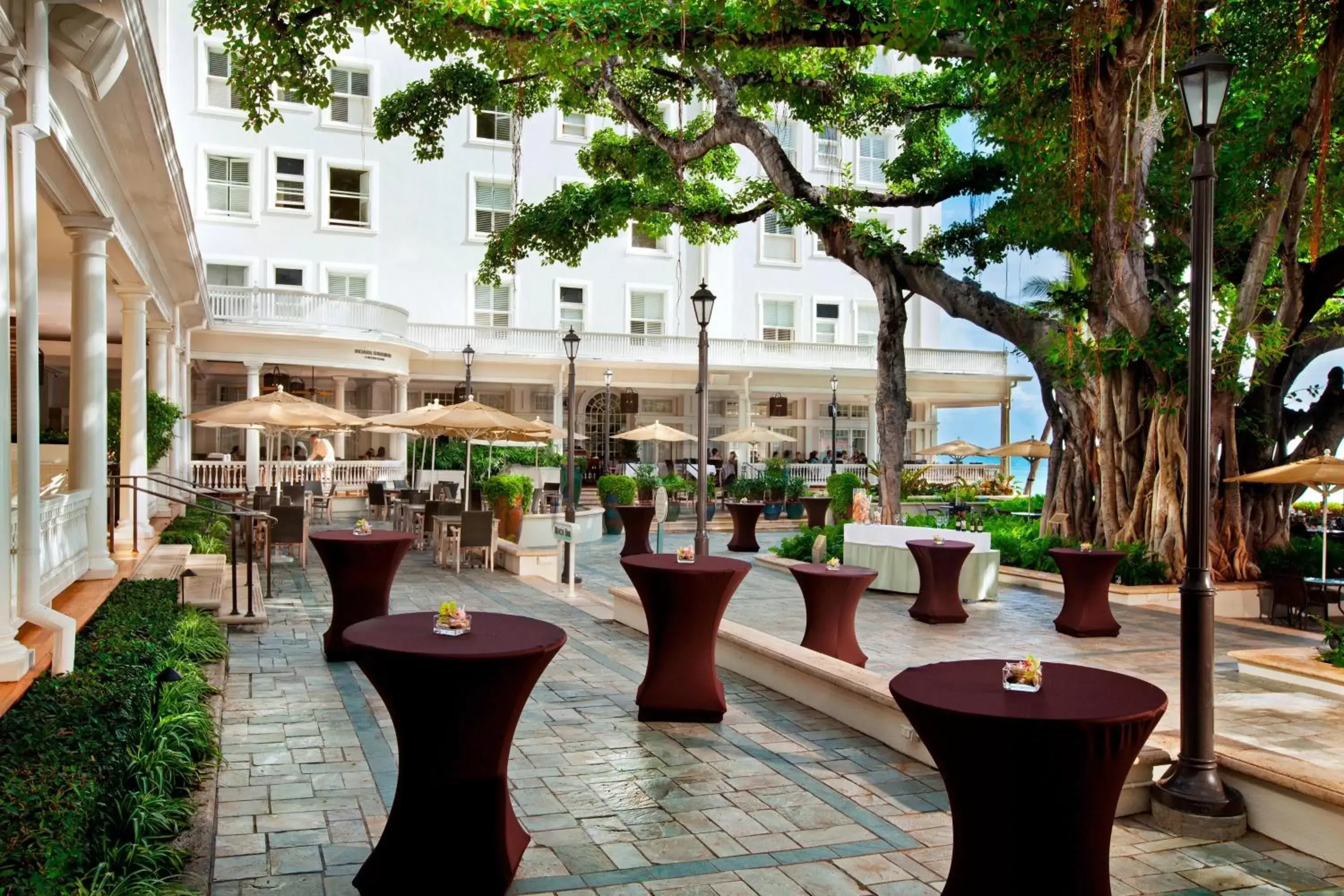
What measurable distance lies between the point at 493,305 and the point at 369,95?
21.7 feet

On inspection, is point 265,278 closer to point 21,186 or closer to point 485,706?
point 21,186

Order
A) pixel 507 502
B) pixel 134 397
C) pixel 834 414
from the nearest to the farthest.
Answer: pixel 134 397 → pixel 507 502 → pixel 834 414

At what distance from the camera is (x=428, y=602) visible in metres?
11.9

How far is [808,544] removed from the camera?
671 inches

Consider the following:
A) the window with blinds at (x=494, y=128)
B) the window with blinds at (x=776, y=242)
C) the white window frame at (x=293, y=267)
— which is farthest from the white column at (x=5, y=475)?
the window with blinds at (x=776, y=242)

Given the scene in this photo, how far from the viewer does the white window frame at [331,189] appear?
28.9 m

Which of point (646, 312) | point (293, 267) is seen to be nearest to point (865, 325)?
point (646, 312)

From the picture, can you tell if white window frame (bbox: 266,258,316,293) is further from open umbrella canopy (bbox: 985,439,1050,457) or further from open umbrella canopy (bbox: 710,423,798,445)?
open umbrella canopy (bbox: 985,439,1050,457)

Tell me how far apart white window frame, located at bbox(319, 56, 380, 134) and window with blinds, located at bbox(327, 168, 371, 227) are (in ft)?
3.60

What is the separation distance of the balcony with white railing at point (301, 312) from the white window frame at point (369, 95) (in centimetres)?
614

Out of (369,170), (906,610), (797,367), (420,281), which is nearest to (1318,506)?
(797,367)

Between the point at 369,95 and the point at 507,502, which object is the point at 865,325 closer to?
the point at 369,95

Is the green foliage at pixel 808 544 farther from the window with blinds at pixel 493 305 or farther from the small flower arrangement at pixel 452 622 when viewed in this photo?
the window with blinds at pixel 493 305

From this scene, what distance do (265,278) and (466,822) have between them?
26738 millimetres
